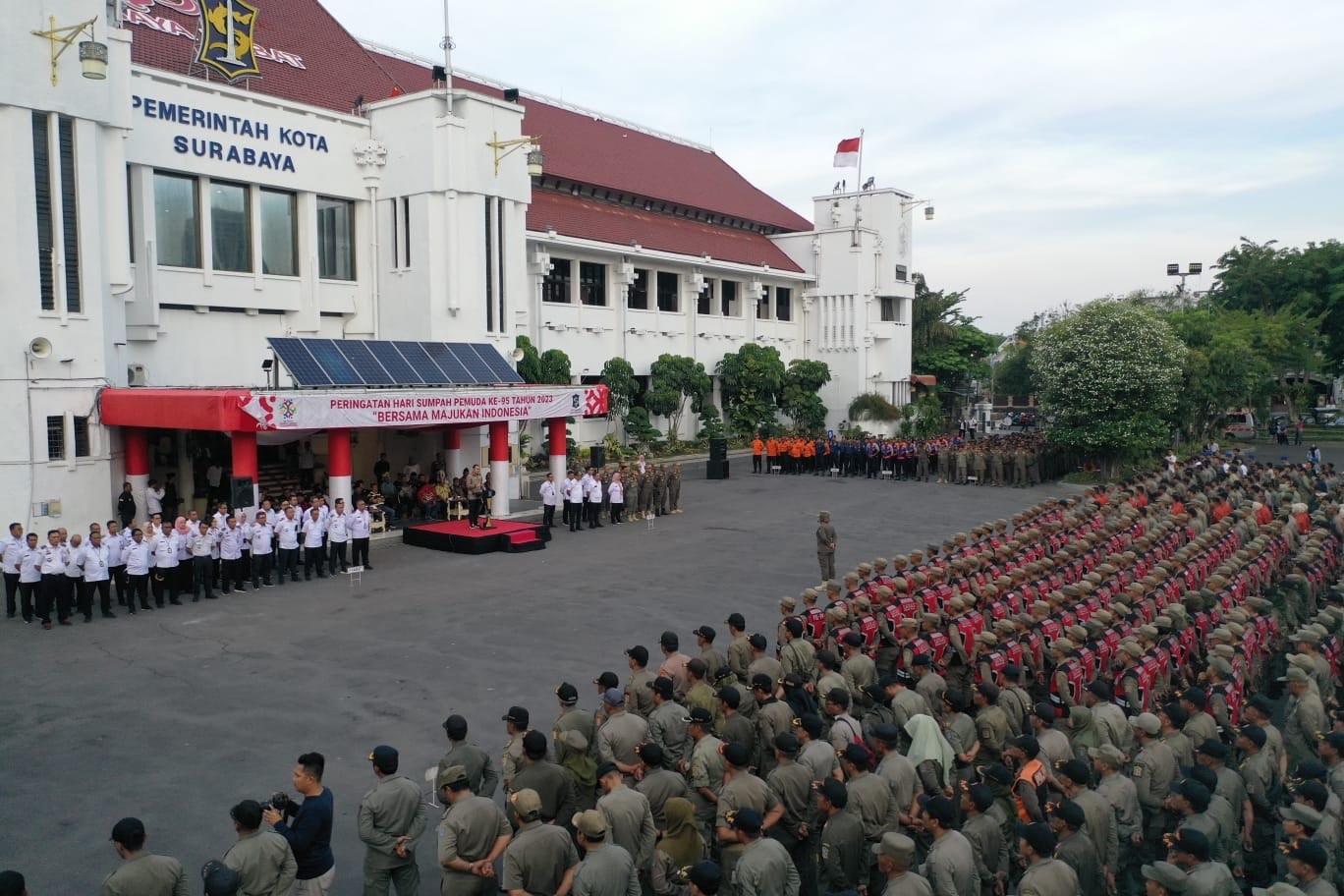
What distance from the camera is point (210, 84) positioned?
20.6m

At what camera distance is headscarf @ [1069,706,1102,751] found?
22.8 feet

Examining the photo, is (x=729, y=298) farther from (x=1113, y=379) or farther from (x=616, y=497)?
(x=616, y=497)

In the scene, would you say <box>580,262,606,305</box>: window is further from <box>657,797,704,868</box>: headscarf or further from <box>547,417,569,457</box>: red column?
<box>657,797,704,868</box>: headscarf

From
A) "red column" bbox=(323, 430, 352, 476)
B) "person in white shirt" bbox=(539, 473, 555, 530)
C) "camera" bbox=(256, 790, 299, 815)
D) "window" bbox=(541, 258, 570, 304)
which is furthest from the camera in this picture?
"window" bbox=(541, 258, 570, 304)

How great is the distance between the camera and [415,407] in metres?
18.7

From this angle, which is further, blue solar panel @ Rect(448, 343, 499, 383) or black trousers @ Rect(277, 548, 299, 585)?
blue solar panel @ Rect(448, 343, 499, 383)

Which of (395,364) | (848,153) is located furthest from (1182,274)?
(395,364)

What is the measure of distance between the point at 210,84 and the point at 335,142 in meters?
3.14

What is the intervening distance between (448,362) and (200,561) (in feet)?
27.0

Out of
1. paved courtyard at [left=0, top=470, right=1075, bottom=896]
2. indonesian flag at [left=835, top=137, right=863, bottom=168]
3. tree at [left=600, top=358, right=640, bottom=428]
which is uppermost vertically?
indonesian flag at [left=835, top=137, right=863, bottom=168]

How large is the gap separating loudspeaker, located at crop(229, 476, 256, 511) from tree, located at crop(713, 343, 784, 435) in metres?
23.6

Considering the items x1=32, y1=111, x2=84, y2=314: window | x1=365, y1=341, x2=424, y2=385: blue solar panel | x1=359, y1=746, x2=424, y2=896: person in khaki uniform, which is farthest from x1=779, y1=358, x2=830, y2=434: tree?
x1=359, y1=746, x2=424, y2=896: person in khaki uniform

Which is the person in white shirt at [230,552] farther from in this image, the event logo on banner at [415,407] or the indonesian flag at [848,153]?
the indonesian flag at [848,153]

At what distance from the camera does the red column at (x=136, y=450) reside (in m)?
17.6
